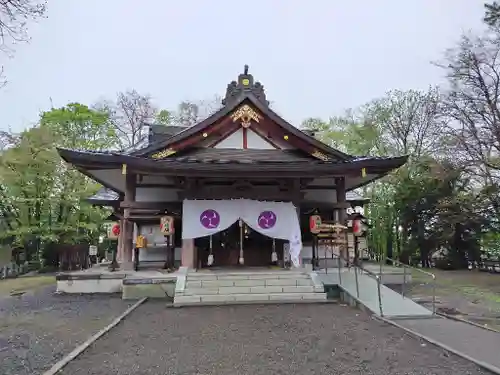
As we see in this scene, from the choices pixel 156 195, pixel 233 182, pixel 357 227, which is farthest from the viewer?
pixel 357 227

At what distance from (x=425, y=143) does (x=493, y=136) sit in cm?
867

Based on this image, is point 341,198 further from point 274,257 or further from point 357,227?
point 274,257

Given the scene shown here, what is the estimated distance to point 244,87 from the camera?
1370 centimetres

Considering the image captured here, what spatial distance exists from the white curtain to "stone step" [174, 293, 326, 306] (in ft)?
6.20

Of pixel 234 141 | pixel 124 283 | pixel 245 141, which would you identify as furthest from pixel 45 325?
pixel 245 141

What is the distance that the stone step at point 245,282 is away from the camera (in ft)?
32.8

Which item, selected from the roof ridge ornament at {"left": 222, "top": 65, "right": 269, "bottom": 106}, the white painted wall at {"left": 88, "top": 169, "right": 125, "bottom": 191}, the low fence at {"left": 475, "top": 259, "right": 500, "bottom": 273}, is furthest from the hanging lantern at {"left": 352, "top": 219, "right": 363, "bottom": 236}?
the low fence at {"left": 475, "top": 259, "right": 500, "bottom": 273}

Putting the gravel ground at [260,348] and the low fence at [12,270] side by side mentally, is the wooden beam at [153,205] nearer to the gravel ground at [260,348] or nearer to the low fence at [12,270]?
the gravel ground at [260,348]

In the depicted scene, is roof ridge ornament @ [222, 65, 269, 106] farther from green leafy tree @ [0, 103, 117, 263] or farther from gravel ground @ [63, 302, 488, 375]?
green leafy tree @ [0, 103, 117, 263]

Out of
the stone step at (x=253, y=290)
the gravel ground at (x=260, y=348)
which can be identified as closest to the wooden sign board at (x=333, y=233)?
the stone step at (x=253, y=290)

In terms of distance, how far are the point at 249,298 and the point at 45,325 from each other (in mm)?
4440

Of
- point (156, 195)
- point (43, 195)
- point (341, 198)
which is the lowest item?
point (341, 198)

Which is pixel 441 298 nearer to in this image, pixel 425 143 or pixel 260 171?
pixel 260 171

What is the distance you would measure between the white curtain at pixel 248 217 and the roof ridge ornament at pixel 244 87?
409 centimetres
